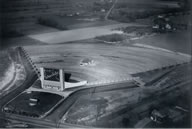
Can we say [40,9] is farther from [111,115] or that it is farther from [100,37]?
[111,115]

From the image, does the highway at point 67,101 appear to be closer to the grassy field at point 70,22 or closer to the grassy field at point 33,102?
the grassy field at point 33,102

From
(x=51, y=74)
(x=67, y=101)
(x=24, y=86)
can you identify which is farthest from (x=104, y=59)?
(x=24, y=86)

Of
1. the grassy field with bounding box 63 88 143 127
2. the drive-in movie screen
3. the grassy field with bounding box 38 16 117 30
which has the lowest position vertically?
the grassy field with bounding box 63 88 143 127

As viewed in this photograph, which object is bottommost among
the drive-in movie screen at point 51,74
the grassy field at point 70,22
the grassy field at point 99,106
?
the grassy field at point 99,106

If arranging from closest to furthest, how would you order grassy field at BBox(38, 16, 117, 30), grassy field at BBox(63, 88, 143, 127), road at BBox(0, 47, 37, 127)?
grassy field at BBox(63, 88, 143, 127) < road at BBox(0, 47, 37, 127) < grassy field at BBox(38, 16, 117, 30)

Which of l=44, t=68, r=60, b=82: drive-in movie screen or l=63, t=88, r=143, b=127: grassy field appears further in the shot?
l=44, t=68, r=60, b=82: drive-in movie screen

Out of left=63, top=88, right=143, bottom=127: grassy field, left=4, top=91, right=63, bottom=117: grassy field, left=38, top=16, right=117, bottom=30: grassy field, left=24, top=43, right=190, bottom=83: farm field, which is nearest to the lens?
left=63, top=88, right=143, bottom=127: grassy field

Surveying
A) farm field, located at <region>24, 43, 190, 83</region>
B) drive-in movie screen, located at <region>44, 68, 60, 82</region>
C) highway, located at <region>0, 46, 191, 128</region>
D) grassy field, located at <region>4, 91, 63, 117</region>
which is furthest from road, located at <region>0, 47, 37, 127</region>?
drive-in movie screen, located at <region>44, 68, 60, 82</region>

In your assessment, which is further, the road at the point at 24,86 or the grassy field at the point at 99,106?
the road at the point at 24,86

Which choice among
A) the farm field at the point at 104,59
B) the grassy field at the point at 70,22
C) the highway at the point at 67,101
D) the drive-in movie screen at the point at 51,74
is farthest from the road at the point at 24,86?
the grassy field at the point at 70,22

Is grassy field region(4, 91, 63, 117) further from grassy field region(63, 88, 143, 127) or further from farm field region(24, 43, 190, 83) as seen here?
farm field region(24, 43, 190, 83)

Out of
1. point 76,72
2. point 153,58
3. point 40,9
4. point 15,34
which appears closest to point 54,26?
point 40,9

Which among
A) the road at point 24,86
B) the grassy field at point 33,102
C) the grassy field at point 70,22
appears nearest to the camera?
the grassy field at point 33,102
